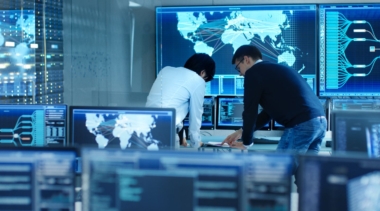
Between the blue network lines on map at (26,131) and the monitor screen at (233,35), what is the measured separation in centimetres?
201

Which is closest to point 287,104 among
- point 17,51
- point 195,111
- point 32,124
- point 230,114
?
point 195,111

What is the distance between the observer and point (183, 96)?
11.0 ft

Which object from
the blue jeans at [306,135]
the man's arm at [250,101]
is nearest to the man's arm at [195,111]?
the man's arm at [250,101]

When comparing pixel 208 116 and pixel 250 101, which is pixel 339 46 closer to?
pixel 208 116

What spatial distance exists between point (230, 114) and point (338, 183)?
10.7 feet

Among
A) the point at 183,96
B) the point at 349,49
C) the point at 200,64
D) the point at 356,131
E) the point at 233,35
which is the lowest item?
the point at 356,131

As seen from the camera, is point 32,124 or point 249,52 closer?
point 32,124

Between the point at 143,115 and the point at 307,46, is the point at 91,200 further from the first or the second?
the point at 307,46

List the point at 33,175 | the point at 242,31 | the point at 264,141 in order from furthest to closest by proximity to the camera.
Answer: the point at 242,31 < the point at 264,141 < the point at 33,175

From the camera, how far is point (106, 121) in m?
2.50

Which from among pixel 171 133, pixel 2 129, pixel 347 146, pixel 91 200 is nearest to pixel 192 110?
pixel 171 133

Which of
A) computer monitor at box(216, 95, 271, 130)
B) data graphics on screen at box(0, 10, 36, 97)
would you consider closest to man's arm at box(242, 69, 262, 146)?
computer monitor at box(216, 95, 271, 130)

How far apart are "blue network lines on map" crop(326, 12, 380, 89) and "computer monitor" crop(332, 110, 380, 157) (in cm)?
268

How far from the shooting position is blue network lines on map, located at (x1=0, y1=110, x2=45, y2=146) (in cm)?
268
